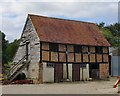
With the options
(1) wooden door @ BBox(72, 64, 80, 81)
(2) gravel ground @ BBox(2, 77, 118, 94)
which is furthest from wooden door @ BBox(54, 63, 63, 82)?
(2) gravel ground @ BBox(2, 77, 118, 94)

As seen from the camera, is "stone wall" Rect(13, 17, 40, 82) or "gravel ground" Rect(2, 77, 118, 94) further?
"stone wall" Rect(13, 17, 40, 82)

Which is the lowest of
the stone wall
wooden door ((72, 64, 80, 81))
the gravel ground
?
the gravel ground

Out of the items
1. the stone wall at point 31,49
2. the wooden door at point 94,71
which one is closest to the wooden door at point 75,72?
the wooden door at point 94,71

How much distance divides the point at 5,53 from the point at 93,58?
26.3m

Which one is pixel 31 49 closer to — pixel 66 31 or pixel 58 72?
pixel 58 72

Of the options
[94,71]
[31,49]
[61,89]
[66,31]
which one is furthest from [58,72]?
[61,89]

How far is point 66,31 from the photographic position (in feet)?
124

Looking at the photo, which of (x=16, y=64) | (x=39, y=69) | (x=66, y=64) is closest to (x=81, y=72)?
(x=66, y=64)

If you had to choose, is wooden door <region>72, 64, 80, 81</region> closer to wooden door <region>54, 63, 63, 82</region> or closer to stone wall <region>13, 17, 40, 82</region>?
wooden door <region>54, 63, 63, 82</region>

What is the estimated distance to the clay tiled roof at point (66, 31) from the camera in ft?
115

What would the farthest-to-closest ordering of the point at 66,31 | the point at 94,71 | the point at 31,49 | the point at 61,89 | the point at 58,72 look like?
1. the point at 94,71
2. the point at 66,31
3. the point at 31,49
4. the point at 58,72
5. the point at 61,89

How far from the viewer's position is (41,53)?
33656 mm

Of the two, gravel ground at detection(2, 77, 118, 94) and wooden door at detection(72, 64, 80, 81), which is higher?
wooden door at detection(72, 64, 80, 81)

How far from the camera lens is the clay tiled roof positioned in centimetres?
3520
